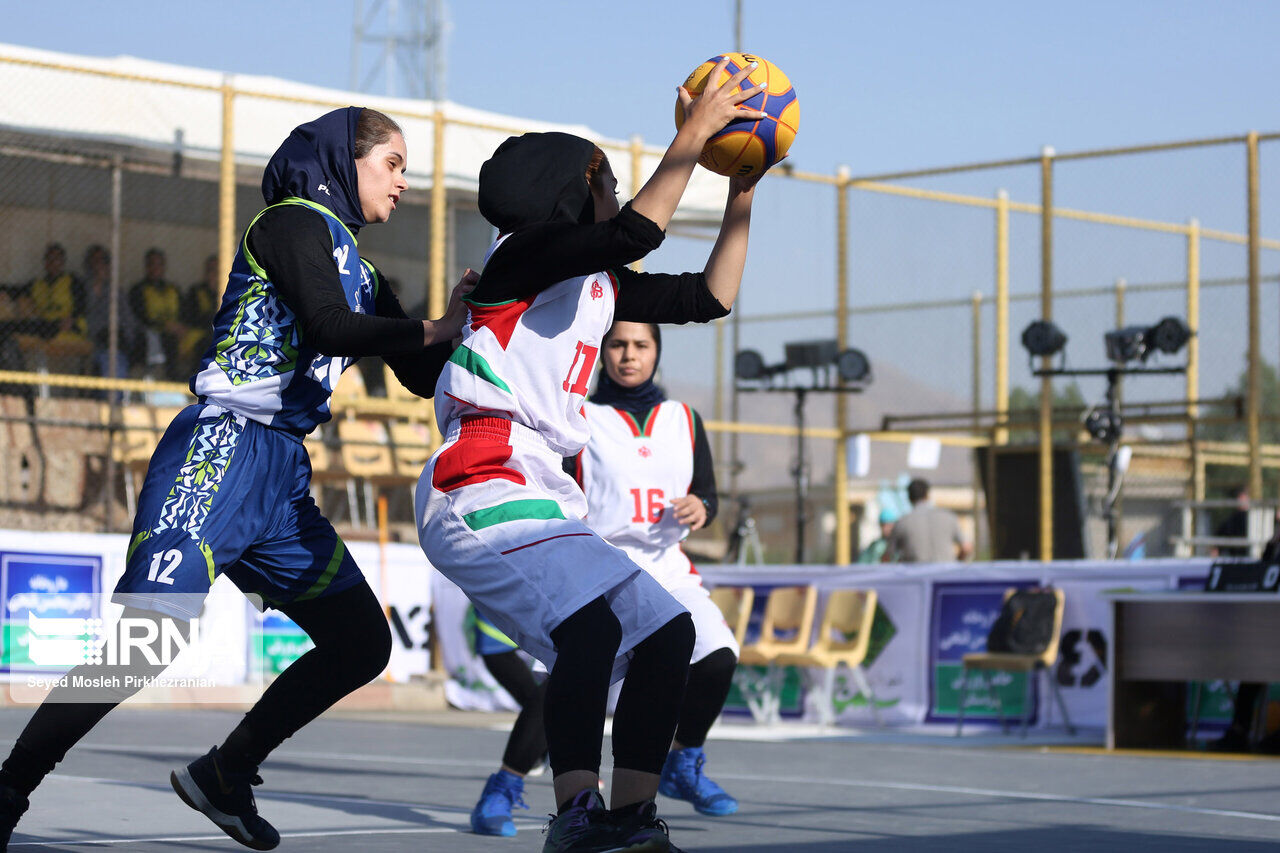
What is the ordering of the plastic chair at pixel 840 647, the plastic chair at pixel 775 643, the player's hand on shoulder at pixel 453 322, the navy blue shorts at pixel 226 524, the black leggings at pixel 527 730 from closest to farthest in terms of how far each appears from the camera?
the navy blue shorts at pixel 226 524 → the player's hand on shoulder at pixel 453 322 → the black leggings at pixel 527 730 → the plastic chair at pixel 840 647 → the plastic chair at pixel 775 643

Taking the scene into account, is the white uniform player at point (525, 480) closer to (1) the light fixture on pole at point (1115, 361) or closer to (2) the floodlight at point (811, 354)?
(1) the light fixture on pole at point (1115, 361)

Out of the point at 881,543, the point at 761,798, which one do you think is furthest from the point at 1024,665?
the point at 881,543

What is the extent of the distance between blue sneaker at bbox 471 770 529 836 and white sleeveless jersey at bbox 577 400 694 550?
1029mm

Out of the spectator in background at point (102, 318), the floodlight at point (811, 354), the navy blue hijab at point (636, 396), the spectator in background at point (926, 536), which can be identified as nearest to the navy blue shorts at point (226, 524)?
the navy blue hijab at point (636, 396)

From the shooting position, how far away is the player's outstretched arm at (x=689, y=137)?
13.4 ft

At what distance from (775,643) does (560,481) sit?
9460mm

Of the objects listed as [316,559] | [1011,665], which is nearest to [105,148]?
[1011,665]

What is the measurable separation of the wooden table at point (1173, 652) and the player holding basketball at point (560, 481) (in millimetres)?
7111

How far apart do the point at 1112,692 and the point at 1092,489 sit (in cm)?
786

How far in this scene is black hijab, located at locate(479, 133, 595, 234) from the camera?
427 cm

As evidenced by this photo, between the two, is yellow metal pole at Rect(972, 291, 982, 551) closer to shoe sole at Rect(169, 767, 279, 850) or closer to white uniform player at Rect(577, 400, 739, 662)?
white uniform player at Rect(577, 400, 739, 662)

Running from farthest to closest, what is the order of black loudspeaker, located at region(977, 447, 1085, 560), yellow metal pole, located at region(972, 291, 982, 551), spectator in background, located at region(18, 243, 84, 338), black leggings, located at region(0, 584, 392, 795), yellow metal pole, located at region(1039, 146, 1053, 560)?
yellow metal pole, located at region(972, 291, 982, 551) → black loudspeaker, located at region(977, 447, 1085, 560) → spectator in background, located at region(18, 243, 84, 338) → yellow metal pole, located at region(1039, 146, 1053, 560) → black leggings, located at region(0, 584, 392, 795)

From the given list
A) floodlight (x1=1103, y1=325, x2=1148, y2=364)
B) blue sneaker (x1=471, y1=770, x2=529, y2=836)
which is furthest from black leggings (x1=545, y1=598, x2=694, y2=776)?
floodlight (x1=1103, y1=325, x2=1148, y2=364)

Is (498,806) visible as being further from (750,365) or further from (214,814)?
(750,365)
